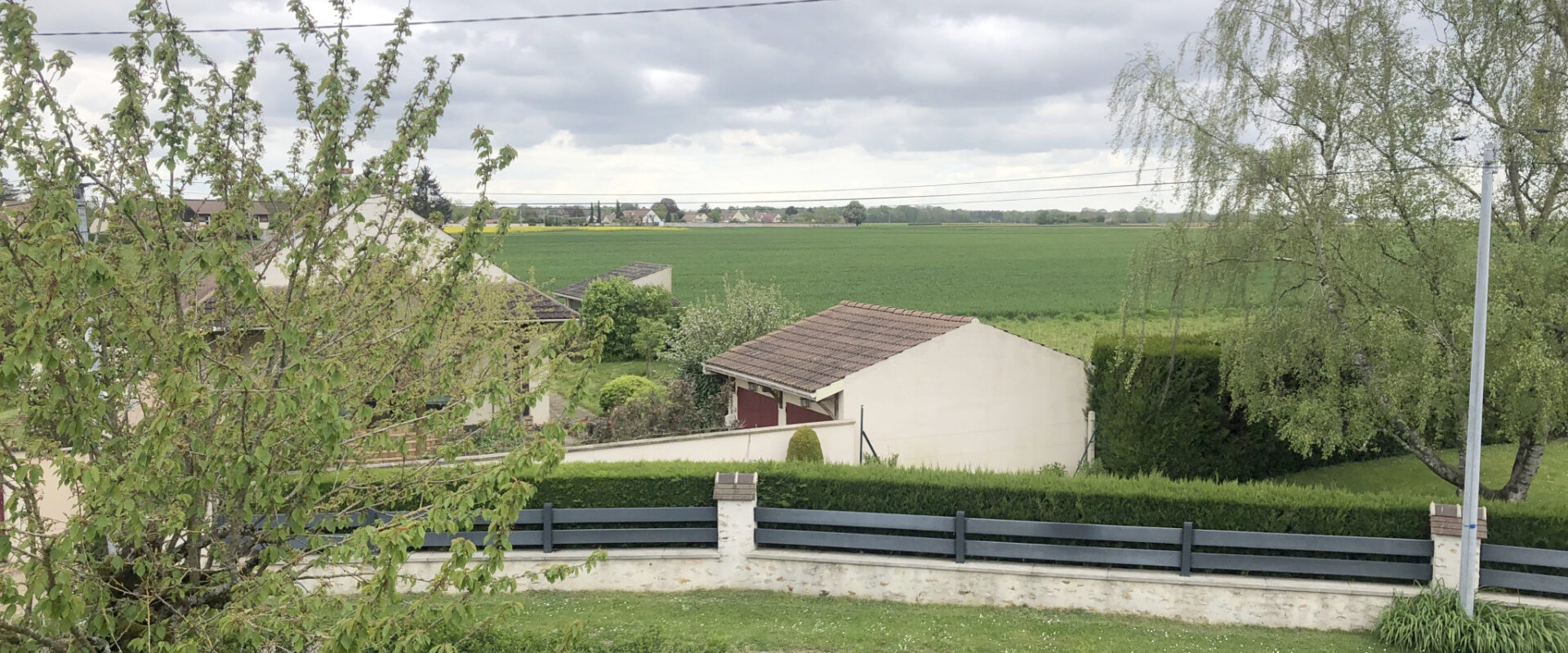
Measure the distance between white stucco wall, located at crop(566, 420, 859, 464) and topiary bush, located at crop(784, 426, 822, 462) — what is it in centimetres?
34

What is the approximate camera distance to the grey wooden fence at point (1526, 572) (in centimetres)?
1161

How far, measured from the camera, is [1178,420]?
18.0 meters

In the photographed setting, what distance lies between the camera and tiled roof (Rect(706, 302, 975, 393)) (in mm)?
19094

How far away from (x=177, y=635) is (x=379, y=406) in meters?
2.39

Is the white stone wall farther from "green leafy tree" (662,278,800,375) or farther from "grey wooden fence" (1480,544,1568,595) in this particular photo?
"green leafy tree" (662,278,800,375)

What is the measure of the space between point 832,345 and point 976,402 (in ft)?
10.1

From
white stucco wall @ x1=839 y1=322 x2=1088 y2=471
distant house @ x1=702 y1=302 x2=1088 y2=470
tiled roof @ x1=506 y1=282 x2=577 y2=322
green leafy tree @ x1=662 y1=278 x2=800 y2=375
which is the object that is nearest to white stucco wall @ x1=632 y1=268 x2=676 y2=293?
green leafy tree @ x1=662 y1=278 x2=800 y2=375

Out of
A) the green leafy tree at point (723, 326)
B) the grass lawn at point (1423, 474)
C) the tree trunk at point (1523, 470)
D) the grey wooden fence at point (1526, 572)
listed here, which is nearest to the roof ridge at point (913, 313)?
the green leafy tree at point (723, 326)

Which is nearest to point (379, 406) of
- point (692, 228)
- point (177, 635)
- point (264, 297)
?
point (264, 297)

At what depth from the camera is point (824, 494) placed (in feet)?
44.2

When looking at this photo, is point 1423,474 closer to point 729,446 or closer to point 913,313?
point 913,313

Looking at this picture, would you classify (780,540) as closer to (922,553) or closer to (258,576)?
(922,553)

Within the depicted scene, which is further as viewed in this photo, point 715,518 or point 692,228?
point 692,228

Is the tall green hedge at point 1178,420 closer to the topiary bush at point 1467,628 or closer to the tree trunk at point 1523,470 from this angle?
the tree trunk at point 1523,470
